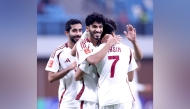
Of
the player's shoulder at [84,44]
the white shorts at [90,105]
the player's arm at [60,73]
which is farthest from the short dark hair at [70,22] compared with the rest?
the white shorts at [90,105]

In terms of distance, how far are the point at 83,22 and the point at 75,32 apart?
1.12 feet

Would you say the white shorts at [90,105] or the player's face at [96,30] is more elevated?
the player's face at [96,30]

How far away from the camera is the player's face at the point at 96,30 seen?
10.3 ft

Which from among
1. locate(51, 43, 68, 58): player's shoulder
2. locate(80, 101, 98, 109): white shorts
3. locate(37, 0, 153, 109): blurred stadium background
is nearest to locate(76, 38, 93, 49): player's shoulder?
locate(80, 101, 98, 109): white shorts

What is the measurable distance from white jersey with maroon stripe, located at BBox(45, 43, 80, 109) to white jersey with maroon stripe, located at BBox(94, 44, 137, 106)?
2.04 feet

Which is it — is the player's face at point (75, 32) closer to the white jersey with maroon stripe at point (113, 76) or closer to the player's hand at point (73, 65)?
the player's hand at point (73, 65)

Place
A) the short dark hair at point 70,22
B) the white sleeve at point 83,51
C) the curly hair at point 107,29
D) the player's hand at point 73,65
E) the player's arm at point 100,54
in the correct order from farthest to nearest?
the short dark hair at point 70,22 < the player's hand at point 73,65 < the curly hair at point 107,29 < the white sleeve at point 83,51 < the player's arm at point 100,54

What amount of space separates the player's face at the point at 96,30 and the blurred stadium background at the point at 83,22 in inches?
38.8

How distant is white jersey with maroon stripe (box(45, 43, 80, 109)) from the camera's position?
3684mm

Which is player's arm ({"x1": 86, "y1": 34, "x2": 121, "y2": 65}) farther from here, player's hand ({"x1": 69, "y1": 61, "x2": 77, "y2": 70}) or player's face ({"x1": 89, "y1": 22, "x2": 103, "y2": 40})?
player's hand ({"x1": 69, "y1": 61, "x2": 77, "y2": 70})

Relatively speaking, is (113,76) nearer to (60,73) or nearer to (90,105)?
(90,105)
